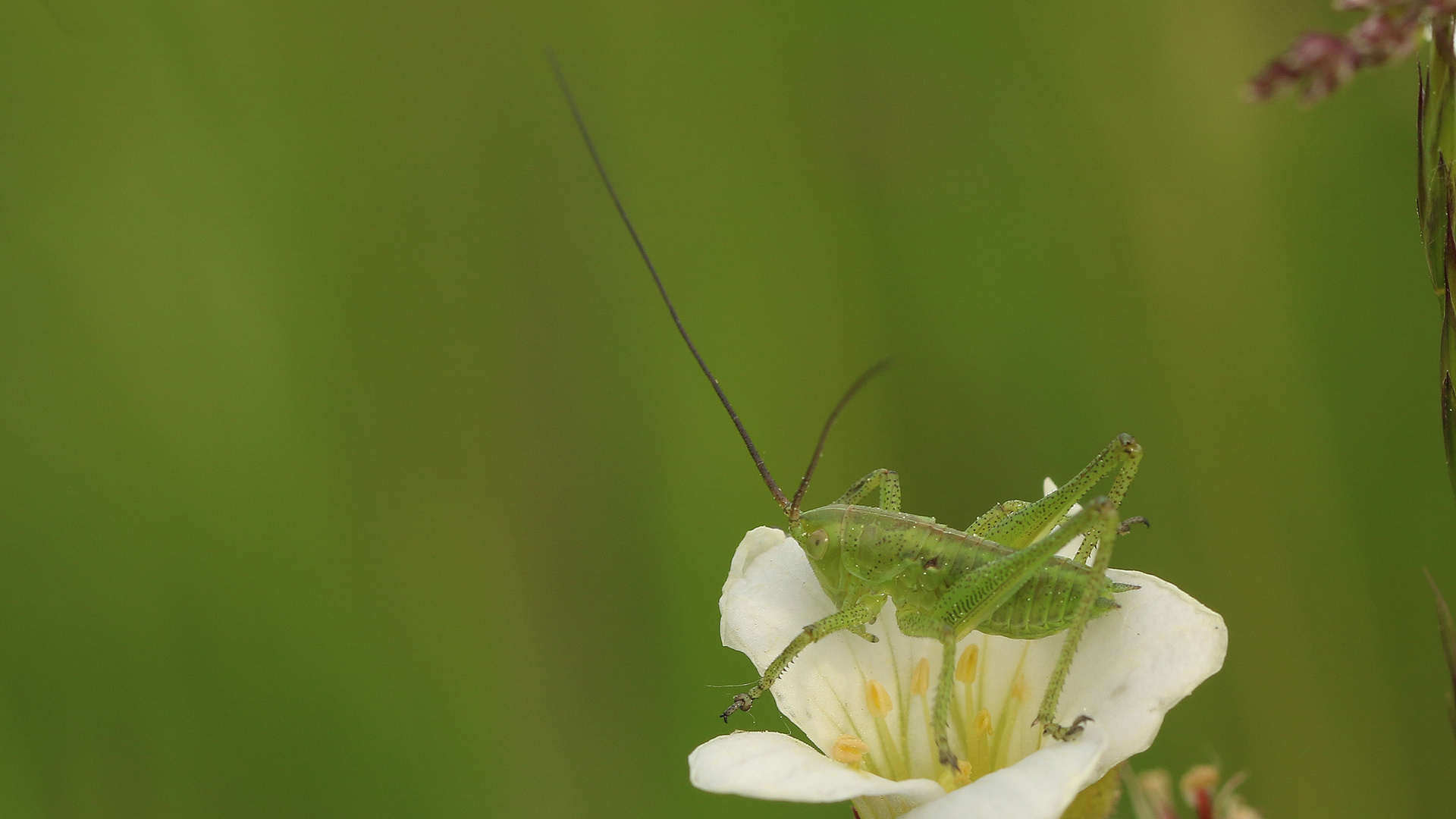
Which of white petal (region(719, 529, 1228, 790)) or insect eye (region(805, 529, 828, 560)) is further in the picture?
insect eye (region(805, 529, 828, 560))

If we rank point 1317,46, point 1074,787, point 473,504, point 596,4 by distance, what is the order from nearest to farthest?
point 1317,46, point 1074,787, point 473,504, point 596,4

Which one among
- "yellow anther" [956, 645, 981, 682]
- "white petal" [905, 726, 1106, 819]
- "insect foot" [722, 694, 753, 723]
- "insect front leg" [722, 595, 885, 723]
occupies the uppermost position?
"insect front leg" [722, 595, 885, 723]

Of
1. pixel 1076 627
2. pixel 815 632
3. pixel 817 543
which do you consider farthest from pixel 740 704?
pixel 1076 627

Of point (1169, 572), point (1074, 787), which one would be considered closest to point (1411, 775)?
point (1169, 572)

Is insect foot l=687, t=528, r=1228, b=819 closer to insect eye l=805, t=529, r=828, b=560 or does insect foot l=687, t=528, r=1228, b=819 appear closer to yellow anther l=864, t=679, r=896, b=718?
yellow anther l=864, t=679, r=896, b=718

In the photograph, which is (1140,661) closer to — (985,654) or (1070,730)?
(1070,730)

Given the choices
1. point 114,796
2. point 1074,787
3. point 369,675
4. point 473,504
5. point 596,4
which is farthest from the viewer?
point 596,4

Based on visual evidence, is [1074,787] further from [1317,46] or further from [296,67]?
[296,67]

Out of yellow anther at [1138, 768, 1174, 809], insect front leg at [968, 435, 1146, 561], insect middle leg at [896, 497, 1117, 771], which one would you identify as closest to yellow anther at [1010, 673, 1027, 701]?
insect middle leg at [896, 497, 1117, 771]
